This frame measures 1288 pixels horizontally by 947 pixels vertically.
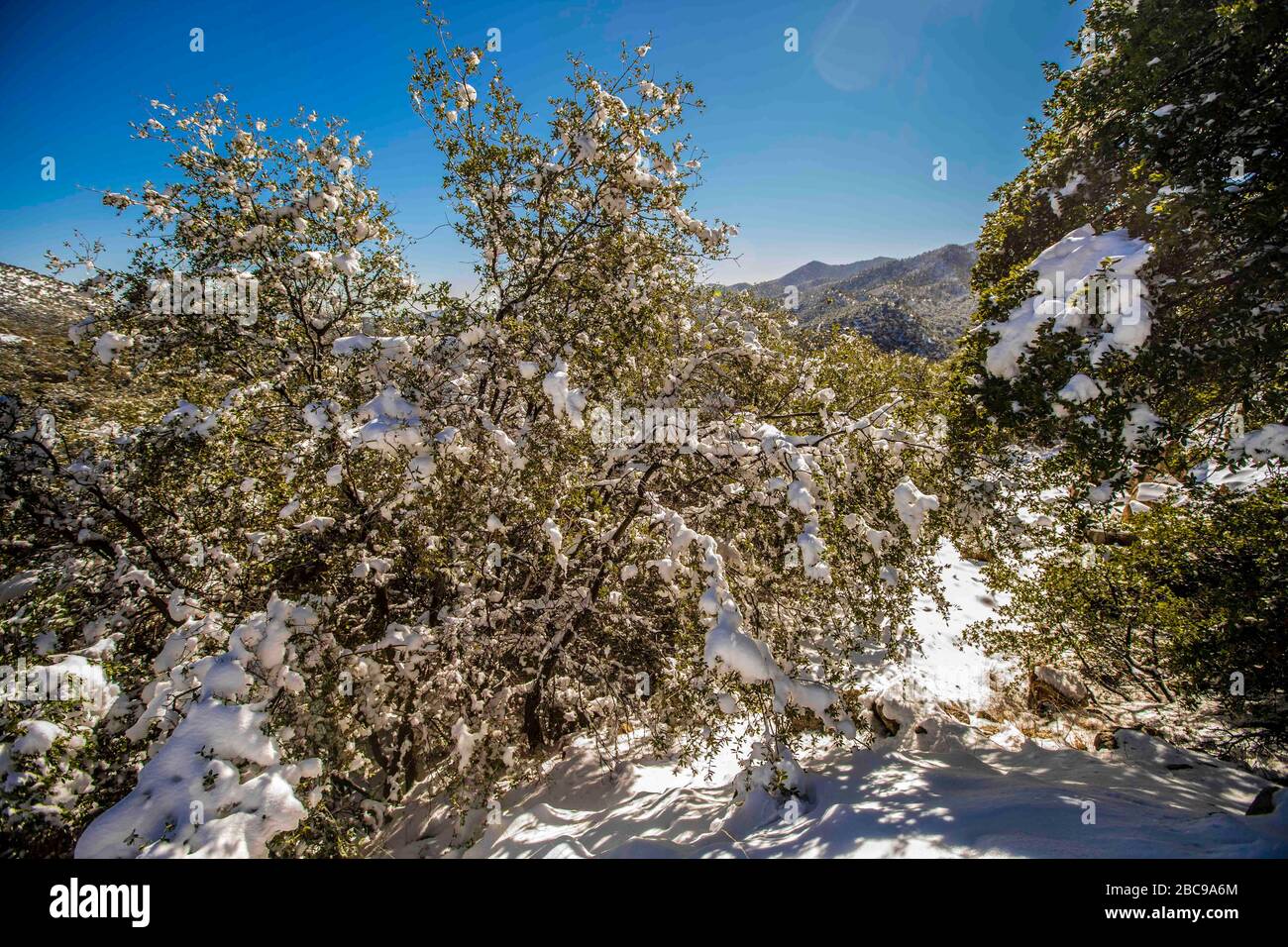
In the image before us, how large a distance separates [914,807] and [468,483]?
Answer: 688cm

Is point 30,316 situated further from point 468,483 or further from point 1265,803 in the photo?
point 1265,803

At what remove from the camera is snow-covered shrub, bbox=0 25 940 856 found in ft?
19.0

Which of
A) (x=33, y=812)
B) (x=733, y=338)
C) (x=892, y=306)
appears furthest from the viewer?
(x=892, y=306)

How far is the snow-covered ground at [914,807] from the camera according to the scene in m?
4.44

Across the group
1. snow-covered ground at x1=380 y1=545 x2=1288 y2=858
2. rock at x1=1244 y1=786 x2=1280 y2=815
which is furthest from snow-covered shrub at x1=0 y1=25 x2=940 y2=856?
rock at x1=1244 y1=786 x2=1280 y2=815

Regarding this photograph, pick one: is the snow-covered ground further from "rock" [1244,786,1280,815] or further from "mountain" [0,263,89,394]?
"mountain" [0,263,89,394]

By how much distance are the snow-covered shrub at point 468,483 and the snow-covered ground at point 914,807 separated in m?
0.84

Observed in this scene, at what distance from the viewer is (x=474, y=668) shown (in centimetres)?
705

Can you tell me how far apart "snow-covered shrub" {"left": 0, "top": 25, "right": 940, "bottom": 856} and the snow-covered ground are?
0.84 metres

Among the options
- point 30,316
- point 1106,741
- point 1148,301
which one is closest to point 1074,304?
point 1148,301
